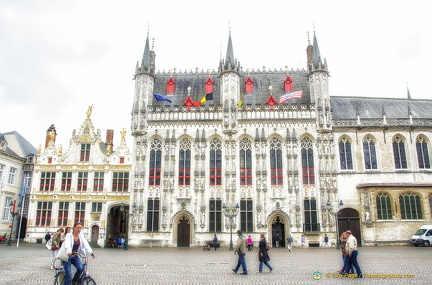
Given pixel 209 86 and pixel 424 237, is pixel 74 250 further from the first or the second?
pixel 209 86

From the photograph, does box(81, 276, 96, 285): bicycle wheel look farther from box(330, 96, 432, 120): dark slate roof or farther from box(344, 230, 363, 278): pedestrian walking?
box(330, 96, 432, 120): dark slate roof

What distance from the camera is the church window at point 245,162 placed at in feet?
130

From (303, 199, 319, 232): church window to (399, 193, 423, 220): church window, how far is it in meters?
9.13

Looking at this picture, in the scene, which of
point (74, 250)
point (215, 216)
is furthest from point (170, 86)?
point (74, 250)

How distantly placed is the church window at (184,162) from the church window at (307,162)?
12.8 m

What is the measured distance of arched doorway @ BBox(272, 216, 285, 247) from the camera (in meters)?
38.6

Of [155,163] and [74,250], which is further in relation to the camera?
[155,163]

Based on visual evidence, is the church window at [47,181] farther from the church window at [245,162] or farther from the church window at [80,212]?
the church window at [245,162]

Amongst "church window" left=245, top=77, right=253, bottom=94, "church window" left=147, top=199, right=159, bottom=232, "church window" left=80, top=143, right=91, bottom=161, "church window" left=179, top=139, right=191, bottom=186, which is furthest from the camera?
"church window" left=245, top=77, right=253, bottom=94

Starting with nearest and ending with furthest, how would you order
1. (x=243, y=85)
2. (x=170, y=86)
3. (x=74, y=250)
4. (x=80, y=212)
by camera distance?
(x=74, y=250) → (x=80, y=212) → (x=170, y=86) → (x=243, y=85)

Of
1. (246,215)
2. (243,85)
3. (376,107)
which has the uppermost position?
(243,85)

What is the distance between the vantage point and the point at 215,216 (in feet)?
127

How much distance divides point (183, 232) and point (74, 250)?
28.7 meters

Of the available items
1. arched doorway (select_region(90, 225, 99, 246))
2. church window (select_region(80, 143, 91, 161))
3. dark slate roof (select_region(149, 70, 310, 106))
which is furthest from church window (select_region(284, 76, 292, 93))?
arched doorway (select_region(90, 225, 99, 246))
